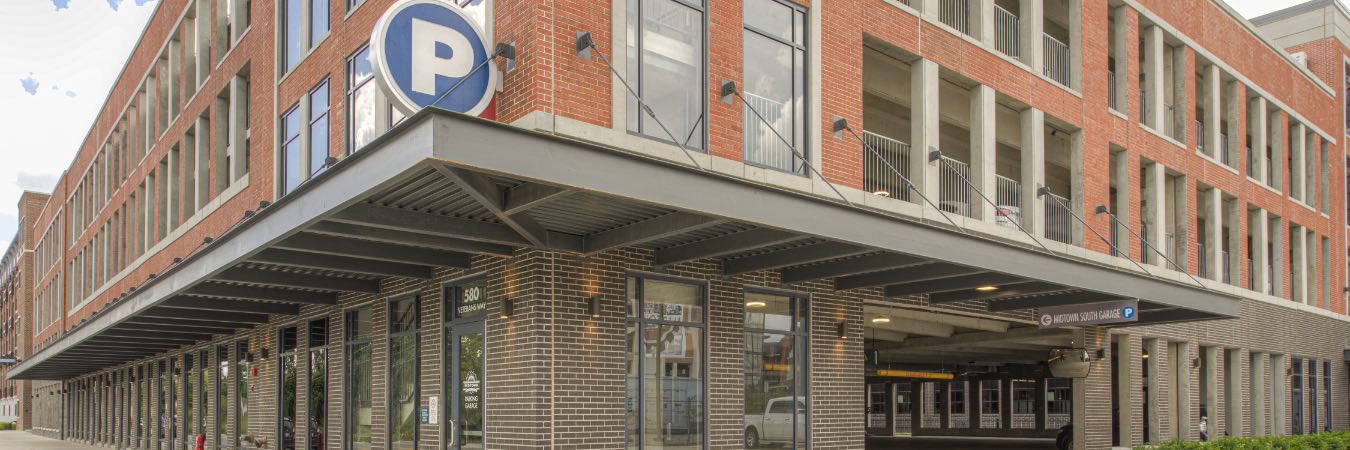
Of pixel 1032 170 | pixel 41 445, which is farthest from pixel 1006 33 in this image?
pixel 41 445

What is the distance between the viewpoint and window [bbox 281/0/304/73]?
19.4 m

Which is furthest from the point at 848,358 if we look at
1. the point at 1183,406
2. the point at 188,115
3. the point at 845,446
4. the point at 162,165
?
the point at 162,165

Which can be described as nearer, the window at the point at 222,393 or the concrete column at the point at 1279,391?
the window at the point at 222,393

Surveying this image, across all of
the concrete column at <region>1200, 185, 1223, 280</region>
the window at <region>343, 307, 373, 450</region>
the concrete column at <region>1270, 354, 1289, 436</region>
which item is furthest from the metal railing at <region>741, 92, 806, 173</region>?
the concrete column at <region>1270, 354, 1289, 436</region>

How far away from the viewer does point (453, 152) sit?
8930mm

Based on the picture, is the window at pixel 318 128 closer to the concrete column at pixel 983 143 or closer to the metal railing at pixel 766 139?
the metal railing at pixel 766 139

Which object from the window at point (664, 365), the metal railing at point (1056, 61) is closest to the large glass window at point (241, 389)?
the window at point (664, 365)

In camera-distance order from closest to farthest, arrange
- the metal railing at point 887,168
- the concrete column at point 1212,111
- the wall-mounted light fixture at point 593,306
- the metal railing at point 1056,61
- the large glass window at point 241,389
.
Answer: the wall-mounted light fixture at point 593,306 → the metal railing at point 887,168 → the metal railing at point 1056,61 → the large glass window at point 241,389 → the concrete column at point 1212,111

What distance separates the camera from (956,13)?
18.8 m

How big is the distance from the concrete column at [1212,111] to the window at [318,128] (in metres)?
19.3

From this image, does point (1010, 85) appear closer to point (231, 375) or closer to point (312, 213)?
point (312, 213)

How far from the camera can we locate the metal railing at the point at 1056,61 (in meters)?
20.7

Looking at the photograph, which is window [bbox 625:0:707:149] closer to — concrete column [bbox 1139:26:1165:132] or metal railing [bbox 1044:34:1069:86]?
metal railing [bbox 1044:34:1069:86]

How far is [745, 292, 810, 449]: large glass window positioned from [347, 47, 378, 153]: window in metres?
5.90
